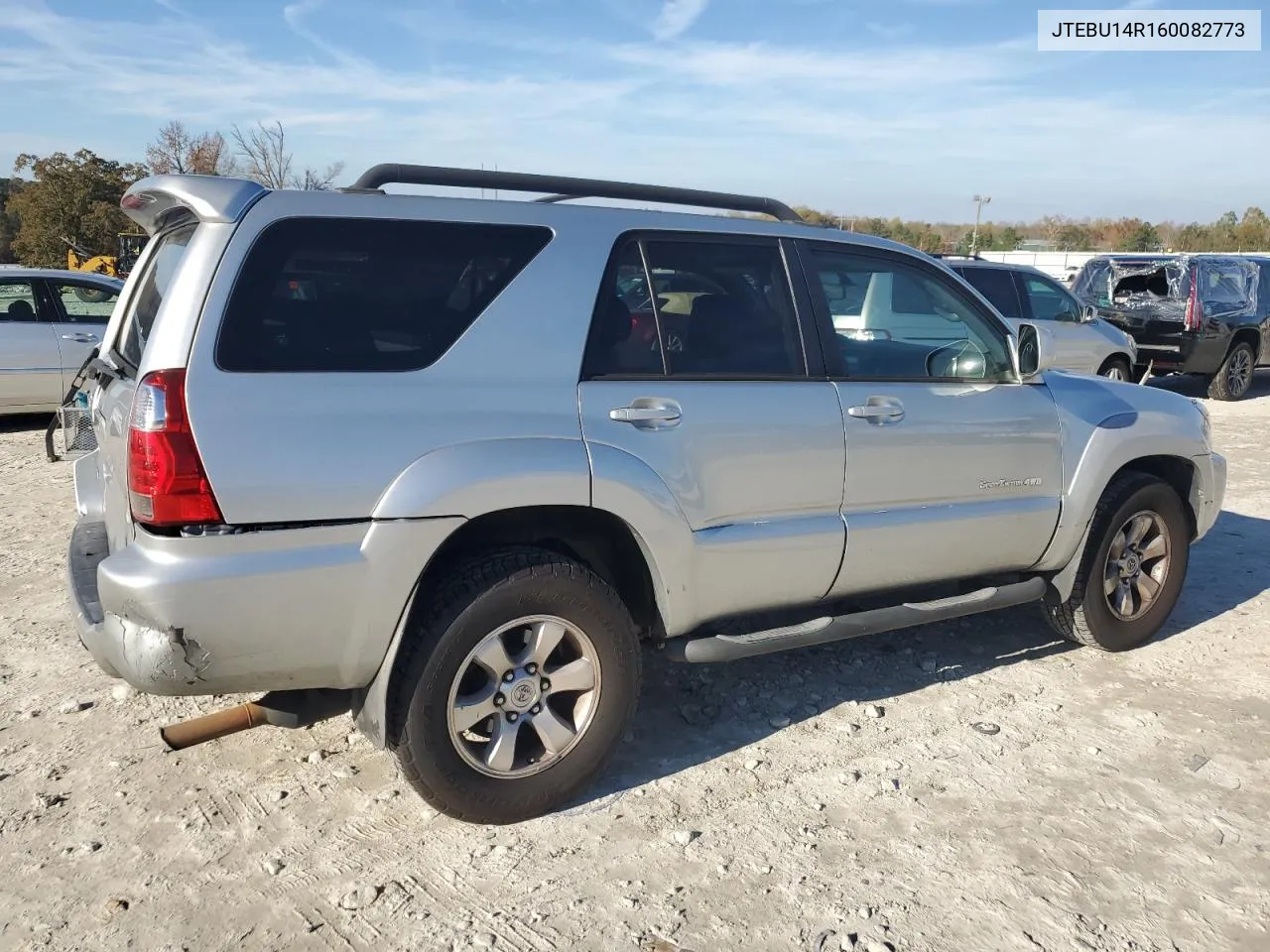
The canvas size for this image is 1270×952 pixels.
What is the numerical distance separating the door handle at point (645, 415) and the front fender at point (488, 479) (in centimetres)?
16

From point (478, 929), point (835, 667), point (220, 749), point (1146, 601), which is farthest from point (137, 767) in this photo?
point (1146, 601)

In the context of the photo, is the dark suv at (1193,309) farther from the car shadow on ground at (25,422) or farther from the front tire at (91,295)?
the car shadow on ground at (25,422)

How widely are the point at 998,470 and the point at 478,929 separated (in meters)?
2.61

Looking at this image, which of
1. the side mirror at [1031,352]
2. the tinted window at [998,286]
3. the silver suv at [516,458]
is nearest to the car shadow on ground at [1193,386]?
the tinted window at [998,286]

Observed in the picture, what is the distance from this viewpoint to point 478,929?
2691 millimetres

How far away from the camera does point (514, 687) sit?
3.13m

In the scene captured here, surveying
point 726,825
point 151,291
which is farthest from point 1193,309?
point 151,291

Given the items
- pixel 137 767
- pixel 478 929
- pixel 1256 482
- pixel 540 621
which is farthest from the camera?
pixel 1256 482

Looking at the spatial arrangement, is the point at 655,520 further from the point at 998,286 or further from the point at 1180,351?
the point at 1180,351

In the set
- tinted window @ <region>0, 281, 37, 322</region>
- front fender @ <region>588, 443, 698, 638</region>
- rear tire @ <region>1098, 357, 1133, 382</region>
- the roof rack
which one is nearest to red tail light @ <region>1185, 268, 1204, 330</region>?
rear tire @ <region>1098, 357, 1133, 382</region>

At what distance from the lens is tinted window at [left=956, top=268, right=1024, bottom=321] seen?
36.6 feet

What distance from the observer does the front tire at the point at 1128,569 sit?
4.49 m

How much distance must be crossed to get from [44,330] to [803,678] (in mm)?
8176

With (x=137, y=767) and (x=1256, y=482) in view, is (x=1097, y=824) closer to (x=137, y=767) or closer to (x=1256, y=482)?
(x=137, y=767)
